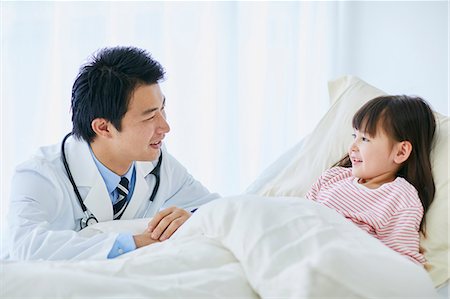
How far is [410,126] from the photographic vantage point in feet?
5.47

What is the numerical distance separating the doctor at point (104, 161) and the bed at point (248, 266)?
0.37 m

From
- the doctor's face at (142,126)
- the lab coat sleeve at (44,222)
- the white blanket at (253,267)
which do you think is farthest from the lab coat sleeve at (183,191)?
the white blanket at (253,267)

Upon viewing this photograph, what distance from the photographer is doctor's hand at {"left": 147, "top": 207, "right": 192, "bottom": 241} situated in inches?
62.4

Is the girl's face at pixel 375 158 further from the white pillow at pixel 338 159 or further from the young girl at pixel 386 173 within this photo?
the white pillow at pixel 338 159

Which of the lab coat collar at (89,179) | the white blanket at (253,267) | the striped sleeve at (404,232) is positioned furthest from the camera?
the lab coat collar at (89,179)

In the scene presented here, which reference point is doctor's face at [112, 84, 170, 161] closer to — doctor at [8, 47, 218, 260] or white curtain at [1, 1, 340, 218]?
doctor at [8, 47, 218, 260]

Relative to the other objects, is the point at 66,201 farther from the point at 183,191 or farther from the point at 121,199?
the point at 183,191

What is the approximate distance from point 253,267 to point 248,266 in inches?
0.4

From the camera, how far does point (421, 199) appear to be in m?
1.59

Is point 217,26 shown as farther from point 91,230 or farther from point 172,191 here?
point 91,230

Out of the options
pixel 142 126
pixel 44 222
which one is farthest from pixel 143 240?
pixel 142 126

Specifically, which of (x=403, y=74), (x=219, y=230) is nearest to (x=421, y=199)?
(x=219, y=230)

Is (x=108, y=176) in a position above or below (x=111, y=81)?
below

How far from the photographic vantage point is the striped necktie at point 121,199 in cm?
188
